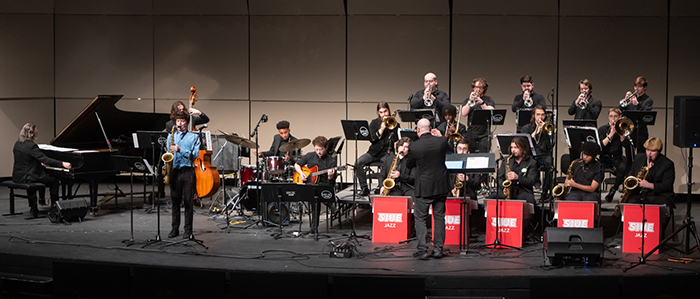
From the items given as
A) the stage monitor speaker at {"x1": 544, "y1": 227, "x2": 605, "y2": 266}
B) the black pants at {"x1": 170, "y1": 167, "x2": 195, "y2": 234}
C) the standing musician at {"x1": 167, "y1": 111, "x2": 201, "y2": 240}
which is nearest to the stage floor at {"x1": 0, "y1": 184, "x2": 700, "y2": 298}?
the stage monitor speaker at {"x1": 544, "y1": 227, "x2": 605, "y2": 266}

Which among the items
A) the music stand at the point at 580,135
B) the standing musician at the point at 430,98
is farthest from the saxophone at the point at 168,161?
the music stand at the point at 580,135

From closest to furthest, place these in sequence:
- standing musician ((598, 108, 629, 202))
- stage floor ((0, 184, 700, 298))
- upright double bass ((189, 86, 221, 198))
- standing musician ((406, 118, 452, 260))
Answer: stage floor ((0, 184, 700, 298)), standing musician ((406, 118, 452, 260)), upright double bass ((189, 86, 221, 198)), standing musician ((598, 108, 629, 202))

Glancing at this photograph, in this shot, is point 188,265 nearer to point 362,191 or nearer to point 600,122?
point 362,191

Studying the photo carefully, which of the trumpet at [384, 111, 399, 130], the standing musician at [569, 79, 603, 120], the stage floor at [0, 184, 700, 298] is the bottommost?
the stage floor at [0, 184, 700, 298]

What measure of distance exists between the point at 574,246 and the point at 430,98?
3689 mm

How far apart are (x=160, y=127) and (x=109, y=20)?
336cm

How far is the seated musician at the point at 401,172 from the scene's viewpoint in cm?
782

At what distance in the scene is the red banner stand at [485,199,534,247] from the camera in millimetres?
7457

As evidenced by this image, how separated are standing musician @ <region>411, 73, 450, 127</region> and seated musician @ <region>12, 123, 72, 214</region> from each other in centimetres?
532

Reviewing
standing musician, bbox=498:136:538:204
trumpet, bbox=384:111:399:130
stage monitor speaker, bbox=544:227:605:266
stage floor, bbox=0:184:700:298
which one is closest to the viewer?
stage floor, bbox=0:184:700:298

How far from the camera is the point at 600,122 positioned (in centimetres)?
1180

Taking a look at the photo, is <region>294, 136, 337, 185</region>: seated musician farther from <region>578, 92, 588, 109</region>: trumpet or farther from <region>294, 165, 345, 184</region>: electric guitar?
<region>578, 92, 588, 109</region>: trumpet

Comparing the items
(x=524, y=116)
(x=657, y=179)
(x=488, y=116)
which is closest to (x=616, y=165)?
(x=524, y=116)

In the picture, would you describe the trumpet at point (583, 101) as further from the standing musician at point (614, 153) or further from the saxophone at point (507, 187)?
the saxophone at point (507, 187)
